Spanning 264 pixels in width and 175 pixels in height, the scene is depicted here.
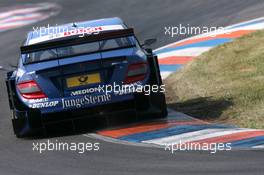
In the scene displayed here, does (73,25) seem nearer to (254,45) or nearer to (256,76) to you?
(256,76)

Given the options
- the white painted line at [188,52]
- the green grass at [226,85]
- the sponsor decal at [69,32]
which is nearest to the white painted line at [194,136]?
the green grass at [226,85]

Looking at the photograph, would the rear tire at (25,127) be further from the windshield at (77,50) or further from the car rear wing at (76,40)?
the car rear wing at (76,40)

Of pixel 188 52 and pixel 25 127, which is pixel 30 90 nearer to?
pixel 25 127

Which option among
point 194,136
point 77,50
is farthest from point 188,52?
point 194,136

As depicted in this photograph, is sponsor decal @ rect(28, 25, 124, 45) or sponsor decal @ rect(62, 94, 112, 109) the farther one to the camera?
sponsor decal @ rect(28, 25, 124, 45)

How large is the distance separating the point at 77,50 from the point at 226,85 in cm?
303

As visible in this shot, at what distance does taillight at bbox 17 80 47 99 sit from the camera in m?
9.26

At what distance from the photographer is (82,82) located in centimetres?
925

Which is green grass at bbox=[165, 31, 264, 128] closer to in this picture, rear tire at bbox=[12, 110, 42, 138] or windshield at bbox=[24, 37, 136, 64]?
windshield at bbox=[24, 37, 136, 64]

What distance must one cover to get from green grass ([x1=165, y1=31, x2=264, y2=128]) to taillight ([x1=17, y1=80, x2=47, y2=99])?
2.13 m

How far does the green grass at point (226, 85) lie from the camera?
9938mm

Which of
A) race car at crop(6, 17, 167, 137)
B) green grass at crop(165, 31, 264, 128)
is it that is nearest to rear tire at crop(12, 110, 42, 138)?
race car at crop(6, 17, 167, 137)

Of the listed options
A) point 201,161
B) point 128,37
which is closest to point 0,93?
point 128,37

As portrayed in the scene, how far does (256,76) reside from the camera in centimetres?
1196
